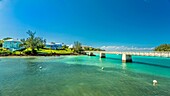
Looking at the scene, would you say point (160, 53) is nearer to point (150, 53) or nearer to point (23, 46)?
point (150, 53)

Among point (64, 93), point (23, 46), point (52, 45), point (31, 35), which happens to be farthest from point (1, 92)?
point (52, 45)

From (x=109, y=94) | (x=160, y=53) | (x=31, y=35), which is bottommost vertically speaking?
(x=109, y=94)

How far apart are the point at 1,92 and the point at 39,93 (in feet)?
14.4

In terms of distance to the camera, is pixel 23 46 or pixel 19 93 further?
pixel 23 46

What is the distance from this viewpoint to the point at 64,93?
19531 millimetres

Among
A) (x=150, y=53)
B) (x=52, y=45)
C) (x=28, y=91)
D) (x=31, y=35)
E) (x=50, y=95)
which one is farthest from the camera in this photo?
(x=52, y=45)

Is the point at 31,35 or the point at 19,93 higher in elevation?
the point at 31,35

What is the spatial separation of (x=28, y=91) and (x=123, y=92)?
11120 mm

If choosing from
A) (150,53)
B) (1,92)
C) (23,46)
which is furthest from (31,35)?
(1,92)

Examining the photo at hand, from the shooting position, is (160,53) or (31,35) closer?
(160,53)

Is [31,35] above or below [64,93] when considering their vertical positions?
above

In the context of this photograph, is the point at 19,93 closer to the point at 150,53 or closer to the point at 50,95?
the point at 50,95

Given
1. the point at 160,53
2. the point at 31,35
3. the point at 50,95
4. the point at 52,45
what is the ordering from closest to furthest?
the point at 50,95 < the point at 160,53 < the point at 31,35 < the point at 52,45

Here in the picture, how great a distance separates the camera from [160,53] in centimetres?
5544
